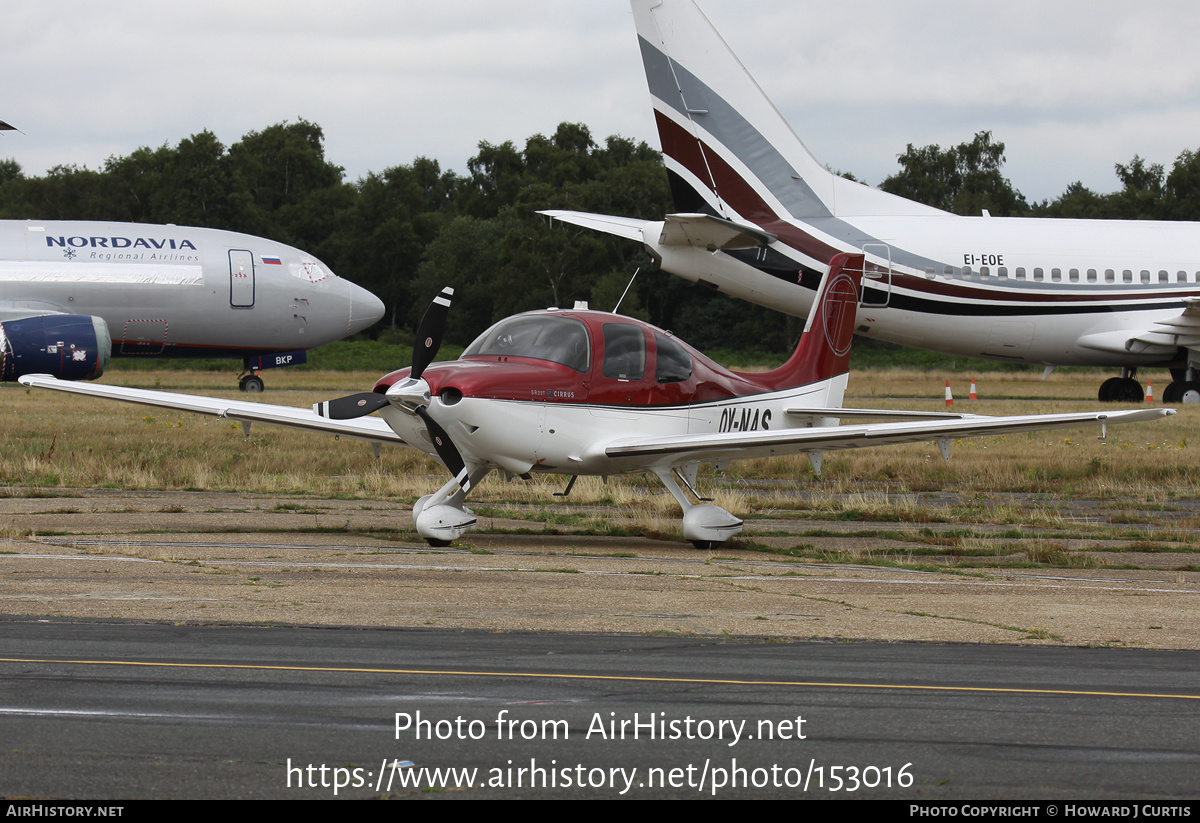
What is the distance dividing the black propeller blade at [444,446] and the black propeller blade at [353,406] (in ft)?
1.31

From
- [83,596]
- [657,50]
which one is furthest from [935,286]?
[83,596]

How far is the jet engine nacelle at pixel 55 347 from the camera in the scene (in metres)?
31.0

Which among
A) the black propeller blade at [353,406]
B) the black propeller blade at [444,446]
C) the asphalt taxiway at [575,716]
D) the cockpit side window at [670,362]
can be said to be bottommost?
the asphalt taxiway at [575,716]

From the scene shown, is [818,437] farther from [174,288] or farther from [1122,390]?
[174,288]

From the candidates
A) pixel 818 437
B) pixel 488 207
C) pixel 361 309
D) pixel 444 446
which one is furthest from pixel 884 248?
pixel 488 207

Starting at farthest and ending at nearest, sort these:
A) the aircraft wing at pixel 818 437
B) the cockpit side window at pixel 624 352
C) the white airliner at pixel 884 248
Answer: the white airliner at pixel 884 248
the cockpit side window at pixel 624 352
the aircraft wing at pixel 818 437

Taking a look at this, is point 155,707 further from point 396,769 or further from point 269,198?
point 269,198

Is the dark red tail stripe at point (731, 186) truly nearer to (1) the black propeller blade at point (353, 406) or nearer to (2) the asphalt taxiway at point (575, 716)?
(1) the black propeller blade at point (353, 406)

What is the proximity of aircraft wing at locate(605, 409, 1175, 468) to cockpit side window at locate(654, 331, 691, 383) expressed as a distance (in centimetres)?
82

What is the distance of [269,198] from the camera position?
94.1 m

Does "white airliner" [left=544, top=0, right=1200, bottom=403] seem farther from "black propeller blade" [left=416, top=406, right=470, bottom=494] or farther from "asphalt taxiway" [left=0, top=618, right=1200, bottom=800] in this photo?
"asphalt taxiway" [left=0, top=618, right=1200, bottom=800]

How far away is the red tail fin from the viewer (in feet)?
→ 55.1

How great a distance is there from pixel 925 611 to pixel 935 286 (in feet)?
74.7

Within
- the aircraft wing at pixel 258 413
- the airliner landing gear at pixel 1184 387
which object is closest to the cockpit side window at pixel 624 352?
the aircraft wing at pixel 258 413
